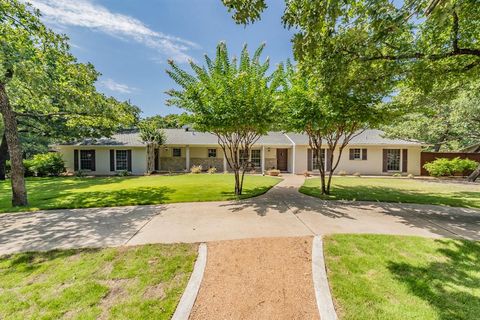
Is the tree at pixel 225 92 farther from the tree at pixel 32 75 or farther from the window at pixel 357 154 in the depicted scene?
the window at pixel 357 154

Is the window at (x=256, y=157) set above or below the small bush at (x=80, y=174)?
above

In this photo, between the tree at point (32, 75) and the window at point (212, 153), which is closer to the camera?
the tree at point (32, 75)

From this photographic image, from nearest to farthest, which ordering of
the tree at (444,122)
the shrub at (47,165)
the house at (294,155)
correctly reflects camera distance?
the tree at (444,122) < the shrub at (47,165) < the house at (294,155)

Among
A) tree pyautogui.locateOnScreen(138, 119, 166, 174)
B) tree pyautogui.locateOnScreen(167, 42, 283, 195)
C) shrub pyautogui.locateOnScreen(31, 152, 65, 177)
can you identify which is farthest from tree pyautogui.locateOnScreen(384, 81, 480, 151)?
shrub pyautogui.locateOnScreen(31, 152, 65, 177)

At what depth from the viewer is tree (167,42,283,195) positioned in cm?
811

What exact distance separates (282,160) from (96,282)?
62.6ft

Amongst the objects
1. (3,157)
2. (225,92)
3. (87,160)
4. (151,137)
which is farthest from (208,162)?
(3,157)

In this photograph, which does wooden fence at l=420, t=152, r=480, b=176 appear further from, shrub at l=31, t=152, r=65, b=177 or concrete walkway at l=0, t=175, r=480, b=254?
shrub at l=31, t=152, r=65, b=177

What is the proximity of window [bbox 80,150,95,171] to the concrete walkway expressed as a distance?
551 inches

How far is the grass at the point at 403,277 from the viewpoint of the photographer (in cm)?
275

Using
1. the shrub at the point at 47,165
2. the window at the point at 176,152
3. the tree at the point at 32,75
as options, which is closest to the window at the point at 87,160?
the shrub at the point at 47,165

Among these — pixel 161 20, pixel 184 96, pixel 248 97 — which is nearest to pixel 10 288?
pixel 184 96

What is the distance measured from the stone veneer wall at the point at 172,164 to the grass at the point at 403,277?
1815 centimetres

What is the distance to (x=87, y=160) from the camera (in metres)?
19.6
